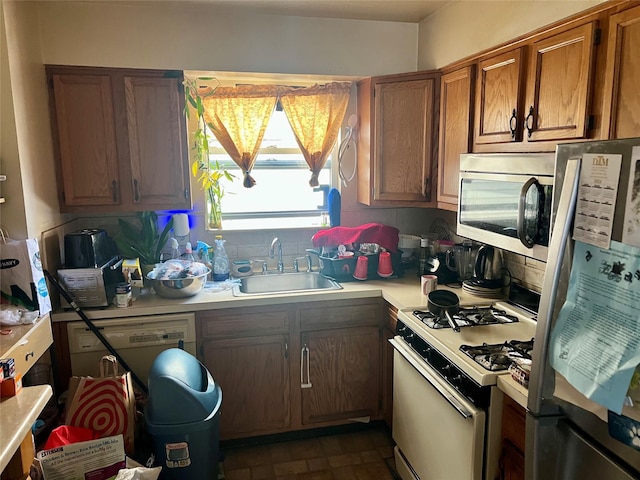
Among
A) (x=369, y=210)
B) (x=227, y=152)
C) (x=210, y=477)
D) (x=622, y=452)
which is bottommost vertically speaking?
(x=210, y=477)

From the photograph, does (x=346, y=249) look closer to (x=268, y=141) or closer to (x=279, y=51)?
(x=268, y=141)

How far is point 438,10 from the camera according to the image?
8.78 ft

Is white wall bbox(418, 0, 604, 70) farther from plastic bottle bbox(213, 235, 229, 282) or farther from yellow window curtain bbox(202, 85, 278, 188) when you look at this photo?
plastic bottle bbox(213, 235, 229, 282)

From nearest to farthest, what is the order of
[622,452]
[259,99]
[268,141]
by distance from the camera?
[622,452] < [259,99] < [268,141]

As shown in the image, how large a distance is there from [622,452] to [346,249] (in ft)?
6.45

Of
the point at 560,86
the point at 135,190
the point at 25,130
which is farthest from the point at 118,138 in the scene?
the point at 560,86

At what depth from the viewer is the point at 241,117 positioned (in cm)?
288

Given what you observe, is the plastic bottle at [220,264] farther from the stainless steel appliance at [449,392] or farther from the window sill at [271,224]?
the stainless steel appliance at [449,392]

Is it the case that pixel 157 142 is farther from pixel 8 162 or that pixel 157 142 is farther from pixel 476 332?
pixel 476 332

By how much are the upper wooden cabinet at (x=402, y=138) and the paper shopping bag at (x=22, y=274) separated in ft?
5.80

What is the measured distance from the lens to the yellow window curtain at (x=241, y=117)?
9.29ft

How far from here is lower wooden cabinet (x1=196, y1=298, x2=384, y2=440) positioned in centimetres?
248

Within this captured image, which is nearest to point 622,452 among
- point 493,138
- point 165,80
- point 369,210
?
point 493,138

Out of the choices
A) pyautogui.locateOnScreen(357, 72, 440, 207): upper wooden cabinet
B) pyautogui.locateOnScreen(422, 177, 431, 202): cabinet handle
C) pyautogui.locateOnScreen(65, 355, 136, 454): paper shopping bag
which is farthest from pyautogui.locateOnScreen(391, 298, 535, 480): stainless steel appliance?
pyautogui.locateOnScreen(65, 355, 136, 454): paper shopping bag
